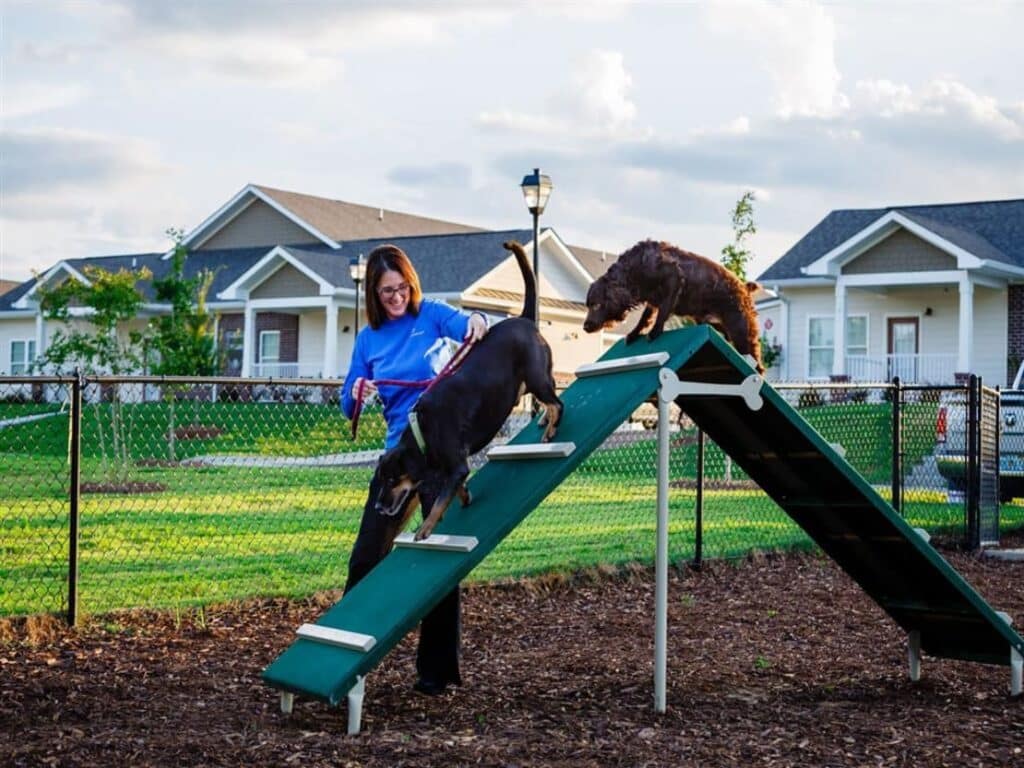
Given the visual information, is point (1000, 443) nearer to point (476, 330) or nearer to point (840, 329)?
point (476, 330)

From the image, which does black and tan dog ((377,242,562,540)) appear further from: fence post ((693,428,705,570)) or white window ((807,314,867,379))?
white window ((807,314,867,379))

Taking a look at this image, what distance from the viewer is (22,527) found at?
11.4m

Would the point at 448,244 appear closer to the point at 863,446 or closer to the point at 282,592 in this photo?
the point at 863,446

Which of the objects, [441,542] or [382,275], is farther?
[382,275]

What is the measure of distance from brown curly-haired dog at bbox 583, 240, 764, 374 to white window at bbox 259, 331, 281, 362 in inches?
1199

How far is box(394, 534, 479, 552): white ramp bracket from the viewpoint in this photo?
196 inches

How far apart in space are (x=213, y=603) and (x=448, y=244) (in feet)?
85.7

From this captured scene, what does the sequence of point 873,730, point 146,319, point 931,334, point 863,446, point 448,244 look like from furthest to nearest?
point 146,319
point 448,244
point 931,334
point 863,446
point 873,730

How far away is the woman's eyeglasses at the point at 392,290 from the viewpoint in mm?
5641

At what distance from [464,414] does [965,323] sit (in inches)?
983

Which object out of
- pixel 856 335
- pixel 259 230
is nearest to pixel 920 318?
pixel 856 335

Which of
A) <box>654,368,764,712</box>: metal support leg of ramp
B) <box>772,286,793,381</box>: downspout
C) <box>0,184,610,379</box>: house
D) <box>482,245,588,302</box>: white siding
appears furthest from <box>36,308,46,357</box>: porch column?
<box>654,368,764,712</box>: metal support leg of ramp

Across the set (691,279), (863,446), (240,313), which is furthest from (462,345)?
(240,313)

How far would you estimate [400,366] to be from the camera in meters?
5.68
